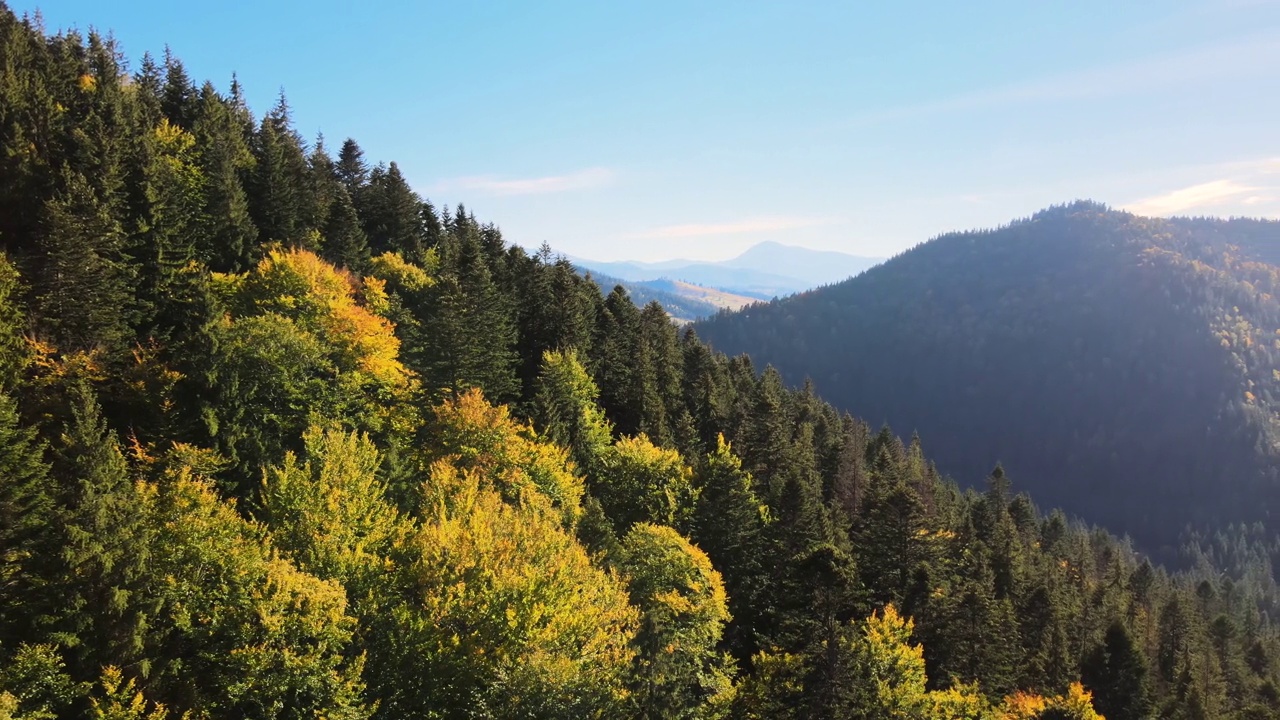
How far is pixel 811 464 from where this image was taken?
7331 centimetres

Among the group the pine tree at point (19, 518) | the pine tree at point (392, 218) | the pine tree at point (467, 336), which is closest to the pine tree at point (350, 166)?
the pine tree at point (392, 218)

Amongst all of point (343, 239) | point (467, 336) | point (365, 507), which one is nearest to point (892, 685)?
Result: point (365, 507)

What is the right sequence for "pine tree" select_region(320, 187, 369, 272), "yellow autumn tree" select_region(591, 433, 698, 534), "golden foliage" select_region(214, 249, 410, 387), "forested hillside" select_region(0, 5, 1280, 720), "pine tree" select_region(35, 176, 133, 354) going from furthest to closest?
"pine tree" select_region(320, 187, 369, 272) < "yellow autumn tree" select_region(591, 433, 698, 534) < "golden foliage" select_region(214, 249, 410, 387) < "pine tree" select_region(35, 176, 133, 354) < "forested hillside" select_region(0, 5, 1280, 720)

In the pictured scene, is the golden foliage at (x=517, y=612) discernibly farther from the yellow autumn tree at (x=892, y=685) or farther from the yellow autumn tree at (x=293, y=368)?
the yellow autumn tree at (x=293, y=368)

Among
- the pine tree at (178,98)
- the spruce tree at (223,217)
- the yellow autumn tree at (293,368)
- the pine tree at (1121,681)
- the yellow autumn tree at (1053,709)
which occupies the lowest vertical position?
the pine tree at (1121,681)

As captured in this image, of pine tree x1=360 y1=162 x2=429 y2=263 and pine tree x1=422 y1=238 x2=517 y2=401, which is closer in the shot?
pine tree x1=422 y1=238 x2=517 y2=401

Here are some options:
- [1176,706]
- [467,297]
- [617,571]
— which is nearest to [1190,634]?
[1176,706]

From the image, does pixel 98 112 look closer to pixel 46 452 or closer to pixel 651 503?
pixel 46 452

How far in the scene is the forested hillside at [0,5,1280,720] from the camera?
2577cm

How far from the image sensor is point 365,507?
3341 centimetres

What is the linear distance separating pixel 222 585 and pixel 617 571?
19.4 meters

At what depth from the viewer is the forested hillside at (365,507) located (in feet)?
84.5

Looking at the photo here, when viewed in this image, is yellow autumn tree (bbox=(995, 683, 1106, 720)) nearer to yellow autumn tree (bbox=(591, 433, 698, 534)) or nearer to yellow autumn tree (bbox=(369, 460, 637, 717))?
yellow autumn tree (bbox=(591, 433, 698, 534))

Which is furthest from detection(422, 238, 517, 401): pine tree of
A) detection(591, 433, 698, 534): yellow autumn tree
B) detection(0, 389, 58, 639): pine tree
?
detection(0, 389, 58, 639): pine tree
